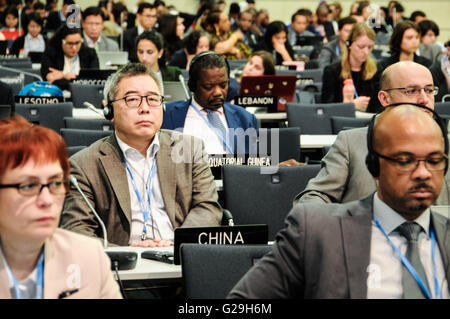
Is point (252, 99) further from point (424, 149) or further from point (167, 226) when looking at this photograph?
point (424, 149)

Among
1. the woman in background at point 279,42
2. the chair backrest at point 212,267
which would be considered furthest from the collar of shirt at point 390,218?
the woman in background at point 279,42

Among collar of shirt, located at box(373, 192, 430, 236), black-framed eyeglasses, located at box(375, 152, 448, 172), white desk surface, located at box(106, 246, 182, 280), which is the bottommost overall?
white desk surface, located at box(106, 246, 182, 280)

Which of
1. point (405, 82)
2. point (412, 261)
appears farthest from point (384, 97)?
point (412, 261)

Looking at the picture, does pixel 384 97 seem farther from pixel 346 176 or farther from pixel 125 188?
pixel 125 188

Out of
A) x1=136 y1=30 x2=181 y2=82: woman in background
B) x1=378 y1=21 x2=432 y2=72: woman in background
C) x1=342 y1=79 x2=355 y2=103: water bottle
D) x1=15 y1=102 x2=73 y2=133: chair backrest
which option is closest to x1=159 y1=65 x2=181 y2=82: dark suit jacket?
x1=136 y1=30 x2=181 y2=82: woman in background

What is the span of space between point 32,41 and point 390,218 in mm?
10820

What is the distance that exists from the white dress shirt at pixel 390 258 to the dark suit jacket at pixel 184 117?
2822mm

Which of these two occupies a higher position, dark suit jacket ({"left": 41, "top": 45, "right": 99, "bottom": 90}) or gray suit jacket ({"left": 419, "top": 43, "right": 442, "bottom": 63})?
gray suit jacket ({"left": 419, "top": 43, "right": 442, "bottom": 63})

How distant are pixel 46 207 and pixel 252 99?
480cm

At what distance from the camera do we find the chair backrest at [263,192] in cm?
398

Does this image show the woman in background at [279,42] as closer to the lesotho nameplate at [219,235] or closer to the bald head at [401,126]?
the lesotho nameplate at [219,235]

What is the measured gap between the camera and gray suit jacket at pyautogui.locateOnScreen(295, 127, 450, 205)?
330cm

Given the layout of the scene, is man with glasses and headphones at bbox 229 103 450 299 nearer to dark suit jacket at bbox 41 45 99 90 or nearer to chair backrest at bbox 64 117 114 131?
chair backrest at bbox 64 117 114 131
